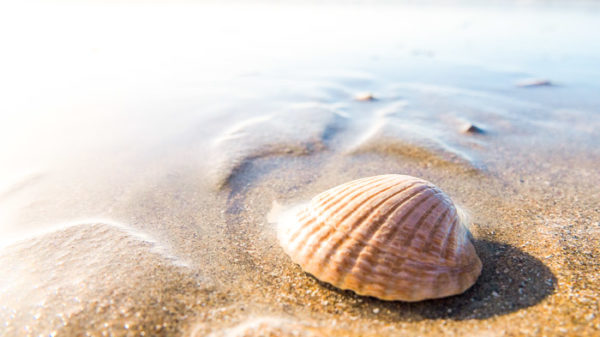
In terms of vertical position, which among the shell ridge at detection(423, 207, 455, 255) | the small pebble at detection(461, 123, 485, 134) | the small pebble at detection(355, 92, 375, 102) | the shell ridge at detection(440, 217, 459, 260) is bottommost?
the small pebble at detection(461, 123, 485, 134)

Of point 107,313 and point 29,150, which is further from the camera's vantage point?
point 29,150

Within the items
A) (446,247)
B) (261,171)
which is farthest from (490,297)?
(261,171)

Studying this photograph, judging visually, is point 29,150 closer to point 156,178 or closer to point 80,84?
point 156,178

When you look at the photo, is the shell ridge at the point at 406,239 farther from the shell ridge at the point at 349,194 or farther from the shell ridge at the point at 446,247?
the shell ridge at the point at 349,194

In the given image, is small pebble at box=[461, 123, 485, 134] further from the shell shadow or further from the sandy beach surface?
the shell shadow

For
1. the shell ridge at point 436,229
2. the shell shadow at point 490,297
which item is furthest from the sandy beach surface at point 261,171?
the shell ridge at point 436,229

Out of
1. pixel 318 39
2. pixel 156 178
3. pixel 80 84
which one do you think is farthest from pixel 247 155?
pixel 318 39

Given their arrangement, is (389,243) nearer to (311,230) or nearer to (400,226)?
(400,226)

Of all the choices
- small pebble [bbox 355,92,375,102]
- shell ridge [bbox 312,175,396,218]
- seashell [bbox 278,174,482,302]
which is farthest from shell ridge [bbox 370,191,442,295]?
small pebble [bbox 355,92,375,102]
